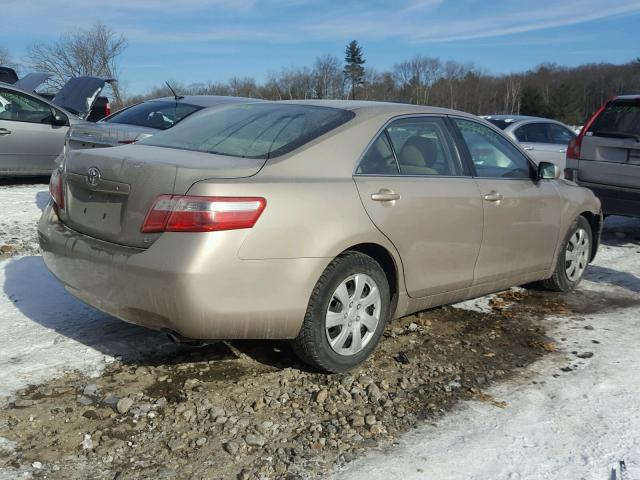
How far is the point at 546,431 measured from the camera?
125 inches

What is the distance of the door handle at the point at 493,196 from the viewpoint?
4.44m

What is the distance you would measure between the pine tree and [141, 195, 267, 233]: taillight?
238 ft

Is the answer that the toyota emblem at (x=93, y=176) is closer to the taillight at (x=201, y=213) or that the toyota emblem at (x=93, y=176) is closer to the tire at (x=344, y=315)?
the taillight at (x=201, y=213)

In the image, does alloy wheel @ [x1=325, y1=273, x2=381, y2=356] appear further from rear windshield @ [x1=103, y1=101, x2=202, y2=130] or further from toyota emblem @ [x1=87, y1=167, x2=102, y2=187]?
rear windshield @ [x1=103, y1=101, x2=202, y2=130]

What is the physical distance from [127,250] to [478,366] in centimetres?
219

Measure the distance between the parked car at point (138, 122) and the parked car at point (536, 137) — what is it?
580 centimetres

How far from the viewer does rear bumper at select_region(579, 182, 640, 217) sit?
7180 millimetres

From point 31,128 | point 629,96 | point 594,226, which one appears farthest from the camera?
point 31,128

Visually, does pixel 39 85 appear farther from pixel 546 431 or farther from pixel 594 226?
pixel 546 431

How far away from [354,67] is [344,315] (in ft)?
275

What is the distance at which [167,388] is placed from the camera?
3521mm

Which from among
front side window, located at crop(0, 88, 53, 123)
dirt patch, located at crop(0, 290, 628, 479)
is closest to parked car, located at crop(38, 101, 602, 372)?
dirt patch, located at crop(0, 290, 628, 479)

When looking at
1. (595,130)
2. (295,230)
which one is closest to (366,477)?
(295,230)

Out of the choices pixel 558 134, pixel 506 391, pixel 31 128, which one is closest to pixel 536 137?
pixel 558 134
